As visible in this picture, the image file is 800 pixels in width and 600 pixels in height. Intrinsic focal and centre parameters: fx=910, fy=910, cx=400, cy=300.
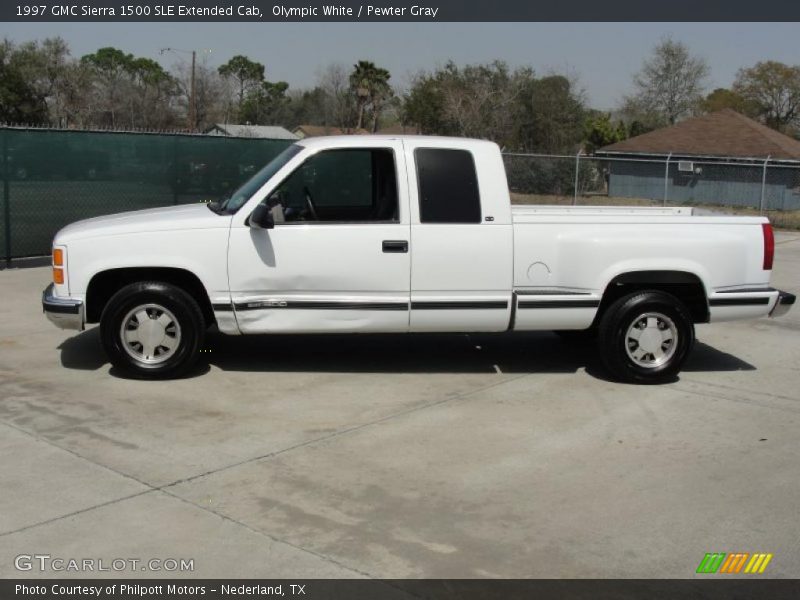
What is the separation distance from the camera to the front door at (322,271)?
7.19m

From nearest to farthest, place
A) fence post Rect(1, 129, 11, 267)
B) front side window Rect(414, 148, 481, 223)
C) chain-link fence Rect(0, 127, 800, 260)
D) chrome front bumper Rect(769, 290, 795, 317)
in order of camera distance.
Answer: front side window Rect(414, 148, 481, 223) → chrome front bumper Rect(769, 290, 795, 317) → fence post Rect(1, 129, 11, 267) → chain-link fence Rect(0, 127, 800, 260)

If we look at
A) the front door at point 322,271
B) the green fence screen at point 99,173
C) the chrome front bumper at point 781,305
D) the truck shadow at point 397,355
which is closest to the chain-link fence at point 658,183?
the green fence screen at point 99,173

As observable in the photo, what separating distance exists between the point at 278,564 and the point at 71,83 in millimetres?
58949

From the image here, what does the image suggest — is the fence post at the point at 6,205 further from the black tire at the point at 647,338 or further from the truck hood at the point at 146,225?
the black tire at the point at 647,338

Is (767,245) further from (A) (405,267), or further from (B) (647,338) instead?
(A) (405,267)

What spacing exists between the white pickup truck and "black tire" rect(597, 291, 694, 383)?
0.01 m

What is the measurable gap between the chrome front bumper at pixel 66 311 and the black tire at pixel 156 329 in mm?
177

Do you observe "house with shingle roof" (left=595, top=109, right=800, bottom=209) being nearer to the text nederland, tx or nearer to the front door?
the front door

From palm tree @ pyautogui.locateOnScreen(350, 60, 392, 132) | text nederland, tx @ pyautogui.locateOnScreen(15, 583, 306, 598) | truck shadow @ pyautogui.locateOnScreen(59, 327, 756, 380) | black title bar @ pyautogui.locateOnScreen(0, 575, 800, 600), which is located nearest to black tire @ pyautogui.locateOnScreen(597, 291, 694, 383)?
truck shadow @ pyautogui.locateOnScreen(59, 327, 756, 380)

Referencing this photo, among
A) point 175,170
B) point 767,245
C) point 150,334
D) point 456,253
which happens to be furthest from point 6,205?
point 767,245

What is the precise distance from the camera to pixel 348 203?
866 cm

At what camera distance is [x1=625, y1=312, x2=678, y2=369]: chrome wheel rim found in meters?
7.52

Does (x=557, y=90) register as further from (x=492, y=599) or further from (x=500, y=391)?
(x=492, y=599)

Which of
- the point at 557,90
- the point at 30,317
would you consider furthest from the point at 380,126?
the point at 30,317
